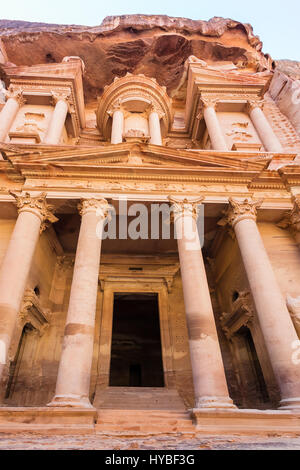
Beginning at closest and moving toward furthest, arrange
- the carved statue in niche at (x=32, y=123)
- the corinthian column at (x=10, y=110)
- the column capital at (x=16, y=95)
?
the corinthian column at (x=10, y=110), the carved statue in niche at (x=32, y=123), the column capital at (x=16, y=95)

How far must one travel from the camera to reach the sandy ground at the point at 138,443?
3.70 meters

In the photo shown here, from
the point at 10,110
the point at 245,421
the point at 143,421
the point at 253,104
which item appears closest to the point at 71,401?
the point at 143,421

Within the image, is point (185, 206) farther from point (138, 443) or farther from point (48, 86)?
point (48, 86)

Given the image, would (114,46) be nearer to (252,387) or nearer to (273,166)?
(273,166)

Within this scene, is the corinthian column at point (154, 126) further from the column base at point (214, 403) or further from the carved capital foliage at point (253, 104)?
the column base at point (214, 403)

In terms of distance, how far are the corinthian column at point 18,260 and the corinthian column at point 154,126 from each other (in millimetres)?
8124

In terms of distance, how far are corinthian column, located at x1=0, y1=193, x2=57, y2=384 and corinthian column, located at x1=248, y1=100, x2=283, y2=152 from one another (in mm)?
11261

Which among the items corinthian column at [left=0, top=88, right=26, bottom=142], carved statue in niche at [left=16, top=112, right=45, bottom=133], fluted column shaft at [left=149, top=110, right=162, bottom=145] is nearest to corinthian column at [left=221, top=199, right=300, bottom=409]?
fluted column shaft at [left=149, top=110, right=162, bottom=145]

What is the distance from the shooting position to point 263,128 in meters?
15.1

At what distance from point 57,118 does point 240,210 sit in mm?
11075

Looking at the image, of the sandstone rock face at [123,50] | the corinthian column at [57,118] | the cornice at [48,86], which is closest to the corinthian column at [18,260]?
the corinthian column at [57,118]

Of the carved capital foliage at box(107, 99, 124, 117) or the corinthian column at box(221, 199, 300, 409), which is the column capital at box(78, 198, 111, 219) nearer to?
the corinthian column at box(221, 199, 300, 409)
